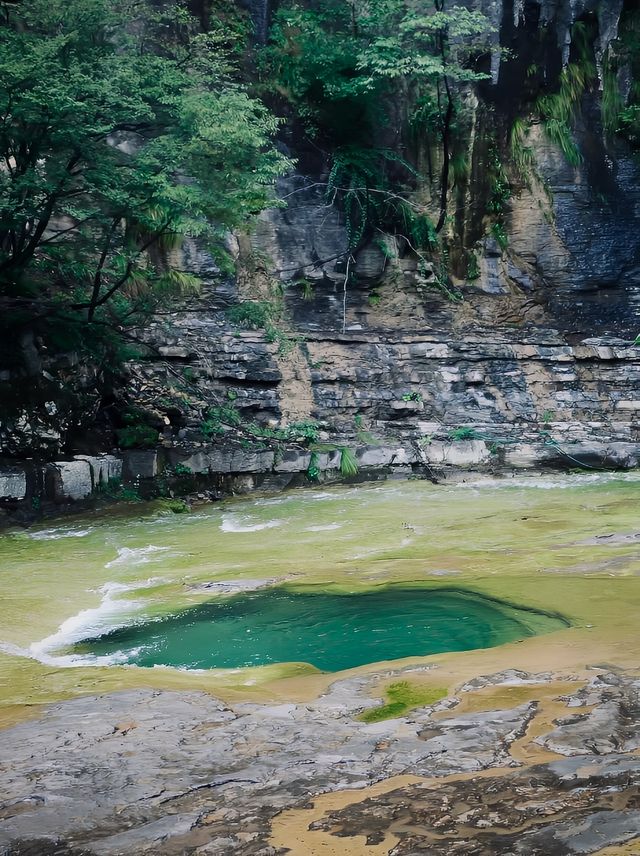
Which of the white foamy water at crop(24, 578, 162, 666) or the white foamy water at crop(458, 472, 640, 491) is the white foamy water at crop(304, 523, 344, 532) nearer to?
the white foamy water at crop(24, 578, 162, 666)

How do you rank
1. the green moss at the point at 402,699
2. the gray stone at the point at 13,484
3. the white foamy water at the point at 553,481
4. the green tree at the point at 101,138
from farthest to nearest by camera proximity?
the white foamy water at the point at 553,481
the gray stone at the point at 13,484
the green tree at the point at 101,138
the green moss at the point at 402,699

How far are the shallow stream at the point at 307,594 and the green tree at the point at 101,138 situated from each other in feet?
12.7

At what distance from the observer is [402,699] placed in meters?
3.67

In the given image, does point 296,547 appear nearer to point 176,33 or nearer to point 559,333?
point 559,333

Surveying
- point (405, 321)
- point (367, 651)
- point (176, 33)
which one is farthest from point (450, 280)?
point (367, 651)

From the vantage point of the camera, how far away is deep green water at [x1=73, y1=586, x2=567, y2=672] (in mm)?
4809

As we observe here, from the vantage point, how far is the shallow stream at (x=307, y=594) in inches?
175

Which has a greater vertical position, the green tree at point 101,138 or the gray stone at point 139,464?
the green tree at point 101,138

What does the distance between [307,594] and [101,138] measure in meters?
6.94

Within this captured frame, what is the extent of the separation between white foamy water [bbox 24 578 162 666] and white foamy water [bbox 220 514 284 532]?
276 centimetres

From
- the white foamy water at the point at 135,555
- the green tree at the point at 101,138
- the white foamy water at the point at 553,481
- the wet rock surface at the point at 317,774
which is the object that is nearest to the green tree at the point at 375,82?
the green tree at the point at 101,138

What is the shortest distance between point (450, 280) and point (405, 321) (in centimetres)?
156

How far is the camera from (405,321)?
16.9 m

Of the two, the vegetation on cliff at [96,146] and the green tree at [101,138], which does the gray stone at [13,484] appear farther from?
the green tree at [101,138]
